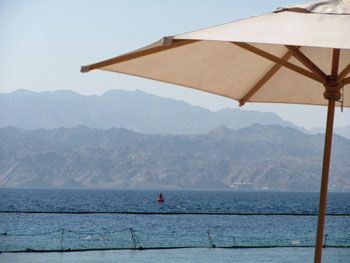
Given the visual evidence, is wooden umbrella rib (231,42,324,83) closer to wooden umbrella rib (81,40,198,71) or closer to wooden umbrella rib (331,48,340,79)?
wooden umbrella rib (331,48,340,79)

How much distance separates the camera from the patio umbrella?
333 centimetres

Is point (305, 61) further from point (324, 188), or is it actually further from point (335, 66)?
point (324, 188)

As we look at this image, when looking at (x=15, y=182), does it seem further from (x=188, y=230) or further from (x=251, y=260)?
(x=251, y=260)

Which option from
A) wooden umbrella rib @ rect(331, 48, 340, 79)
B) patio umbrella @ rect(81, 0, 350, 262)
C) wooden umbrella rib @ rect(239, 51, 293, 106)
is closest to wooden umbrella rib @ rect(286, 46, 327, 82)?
patio umbrella @ rect(81, 0, 350, 262)

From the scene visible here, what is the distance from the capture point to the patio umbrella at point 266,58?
3326 millimetres

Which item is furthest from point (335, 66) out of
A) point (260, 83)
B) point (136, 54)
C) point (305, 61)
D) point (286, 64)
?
point (136, 54)

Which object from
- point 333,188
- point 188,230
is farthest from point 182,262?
point 333,188

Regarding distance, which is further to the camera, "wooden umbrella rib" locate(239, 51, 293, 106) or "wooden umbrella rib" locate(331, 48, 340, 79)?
"wooden umbrella rib" locate(239, 51, 293, 106)

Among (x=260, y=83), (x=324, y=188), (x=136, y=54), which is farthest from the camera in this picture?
(x=260, y=83)

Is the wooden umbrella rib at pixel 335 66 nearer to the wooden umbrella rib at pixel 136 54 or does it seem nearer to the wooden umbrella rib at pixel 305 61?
the wooden umbrella rib at pixel 305 61

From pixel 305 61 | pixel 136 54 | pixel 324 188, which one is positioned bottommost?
pixel 324 188

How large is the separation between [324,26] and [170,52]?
1.48 m

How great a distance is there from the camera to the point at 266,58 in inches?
173

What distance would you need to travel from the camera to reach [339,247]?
51.2 ft
